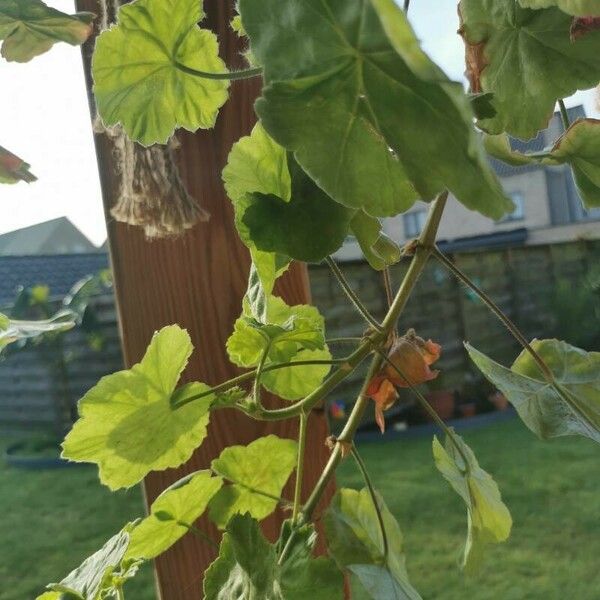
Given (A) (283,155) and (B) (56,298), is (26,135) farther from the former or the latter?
(B) (56,298)

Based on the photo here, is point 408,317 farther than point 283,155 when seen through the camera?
Yes

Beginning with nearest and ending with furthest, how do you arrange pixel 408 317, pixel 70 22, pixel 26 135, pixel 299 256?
pixel 299 256
pixel 70 22
pixel 26 135
pixel 408 317

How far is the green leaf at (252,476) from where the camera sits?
378mm

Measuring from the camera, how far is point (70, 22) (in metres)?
0.38

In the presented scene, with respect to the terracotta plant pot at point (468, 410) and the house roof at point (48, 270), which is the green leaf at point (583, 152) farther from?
the terracotta plant pot at point (468, 410)

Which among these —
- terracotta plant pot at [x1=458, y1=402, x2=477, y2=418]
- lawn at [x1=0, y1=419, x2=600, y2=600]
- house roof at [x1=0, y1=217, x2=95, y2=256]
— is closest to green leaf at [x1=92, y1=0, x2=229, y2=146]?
house roof at [x1=0, y1=217, x2=95, y2=256]

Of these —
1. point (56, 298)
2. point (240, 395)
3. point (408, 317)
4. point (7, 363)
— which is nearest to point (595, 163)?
point (240, 395)

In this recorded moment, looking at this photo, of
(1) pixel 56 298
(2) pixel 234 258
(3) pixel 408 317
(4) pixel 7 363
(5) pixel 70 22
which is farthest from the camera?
(3) pixel 408 317

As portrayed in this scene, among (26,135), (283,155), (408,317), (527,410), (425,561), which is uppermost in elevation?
(26,135)

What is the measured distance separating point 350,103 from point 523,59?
0.14m

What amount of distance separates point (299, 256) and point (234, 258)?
0.26m

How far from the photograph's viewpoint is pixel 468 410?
3.73 metres

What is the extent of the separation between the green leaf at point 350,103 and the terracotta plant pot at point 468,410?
3.67 meters

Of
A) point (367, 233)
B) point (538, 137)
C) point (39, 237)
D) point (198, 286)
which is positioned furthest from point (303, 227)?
point (39, 237)
